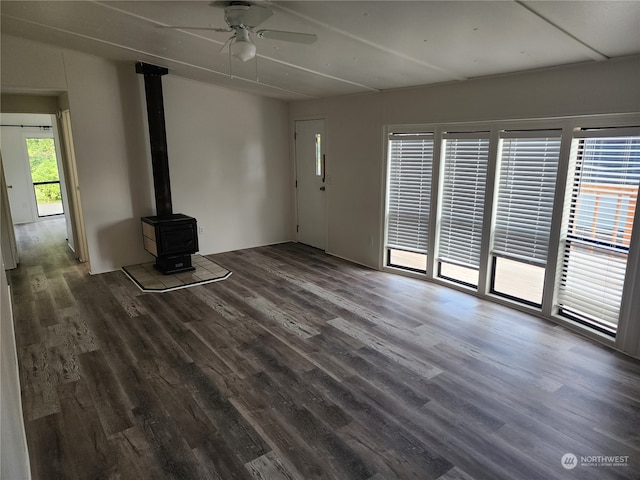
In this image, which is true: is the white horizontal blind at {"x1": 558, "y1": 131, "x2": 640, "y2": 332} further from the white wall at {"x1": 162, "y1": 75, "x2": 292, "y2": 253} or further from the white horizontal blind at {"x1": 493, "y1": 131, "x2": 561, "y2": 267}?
the white wall at {"x1": 162, "y1": 75, "x2": 292, "y2": 253}

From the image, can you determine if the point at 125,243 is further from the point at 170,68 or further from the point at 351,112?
the point at 351,112

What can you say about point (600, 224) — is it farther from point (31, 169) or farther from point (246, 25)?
point (31, 169)

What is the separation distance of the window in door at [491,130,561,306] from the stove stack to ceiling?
12.2ft

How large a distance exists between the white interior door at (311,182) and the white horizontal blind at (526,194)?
285cm

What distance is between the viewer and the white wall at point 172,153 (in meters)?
4.92

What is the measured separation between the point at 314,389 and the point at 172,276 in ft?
10.1

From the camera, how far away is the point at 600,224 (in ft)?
11.1

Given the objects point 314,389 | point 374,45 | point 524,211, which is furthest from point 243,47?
point 524,211

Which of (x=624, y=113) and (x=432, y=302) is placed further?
(x=432, y=302)

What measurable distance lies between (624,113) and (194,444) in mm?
3813

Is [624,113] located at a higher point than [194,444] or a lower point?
higher

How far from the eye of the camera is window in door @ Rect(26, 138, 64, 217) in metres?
8.89

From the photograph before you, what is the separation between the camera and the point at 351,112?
5.52 m

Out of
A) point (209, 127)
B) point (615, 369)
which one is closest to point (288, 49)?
point (209, 127)
